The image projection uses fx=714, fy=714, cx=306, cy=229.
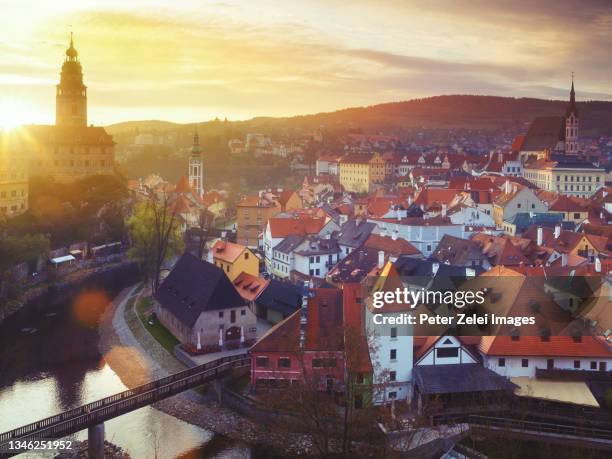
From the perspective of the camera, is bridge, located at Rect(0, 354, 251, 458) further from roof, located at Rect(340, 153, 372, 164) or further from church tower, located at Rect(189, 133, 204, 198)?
roof, located at Rect(340, 153, 372, 164)

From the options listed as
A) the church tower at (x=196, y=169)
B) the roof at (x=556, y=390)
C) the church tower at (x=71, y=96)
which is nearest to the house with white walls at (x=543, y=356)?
the roof at (x=556, y=390)

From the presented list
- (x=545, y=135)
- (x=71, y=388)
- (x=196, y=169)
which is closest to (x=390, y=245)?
(x=71, y=388)

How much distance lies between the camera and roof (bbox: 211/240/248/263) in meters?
35.6

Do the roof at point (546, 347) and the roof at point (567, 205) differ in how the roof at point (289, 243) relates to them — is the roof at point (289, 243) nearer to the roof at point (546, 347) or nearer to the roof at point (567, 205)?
the roof at point (546, 347)

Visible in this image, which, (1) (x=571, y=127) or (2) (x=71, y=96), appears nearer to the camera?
(2) (x=71, y=96)

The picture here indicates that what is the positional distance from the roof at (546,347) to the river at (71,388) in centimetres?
831

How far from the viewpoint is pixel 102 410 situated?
2023 cm

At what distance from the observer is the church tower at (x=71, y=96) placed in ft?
266

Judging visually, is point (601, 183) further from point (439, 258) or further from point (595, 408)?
point (595, 408)

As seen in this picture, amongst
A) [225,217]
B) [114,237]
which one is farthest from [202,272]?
[225,217]

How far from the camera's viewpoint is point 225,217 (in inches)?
2982

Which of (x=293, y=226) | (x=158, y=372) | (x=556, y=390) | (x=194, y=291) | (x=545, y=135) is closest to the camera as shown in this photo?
(x=556, y=390)

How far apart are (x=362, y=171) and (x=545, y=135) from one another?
84.7 feet

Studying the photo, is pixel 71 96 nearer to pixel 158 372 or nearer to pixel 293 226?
pixel 293 226
